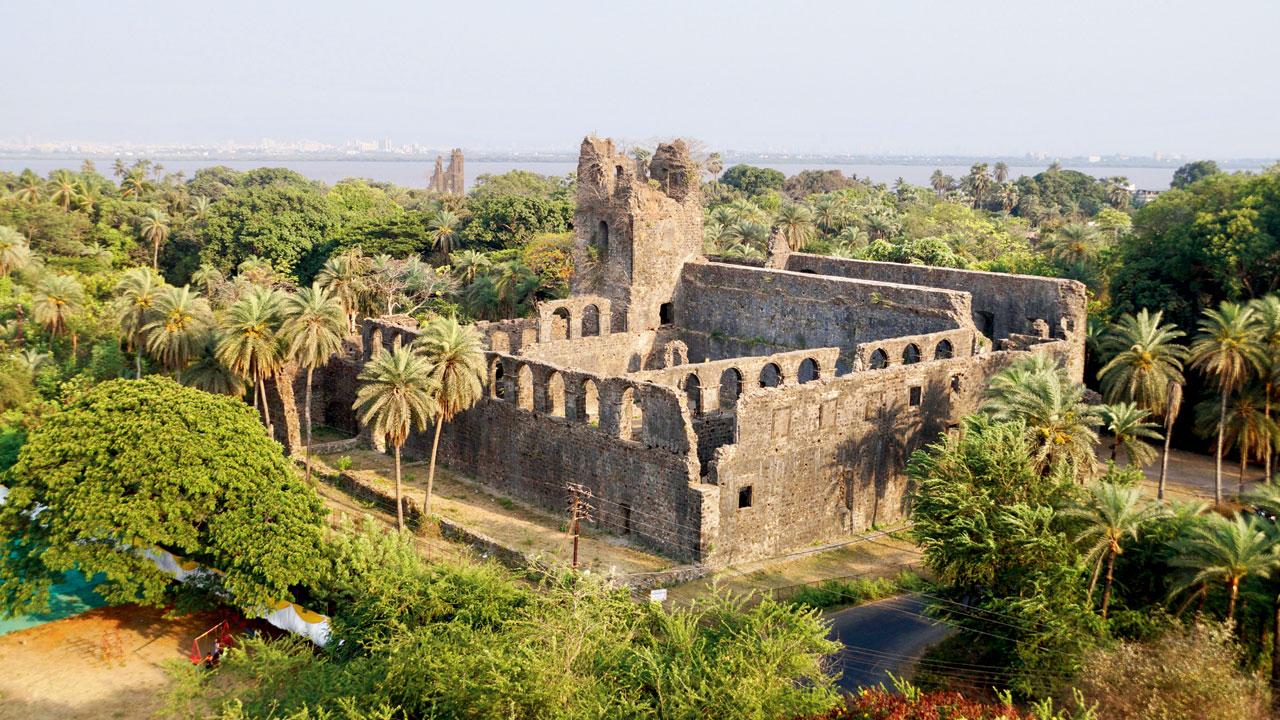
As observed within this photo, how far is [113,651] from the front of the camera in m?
28.3

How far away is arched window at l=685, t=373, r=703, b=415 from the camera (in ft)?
111

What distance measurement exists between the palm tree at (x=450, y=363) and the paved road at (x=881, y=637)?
1341 cm

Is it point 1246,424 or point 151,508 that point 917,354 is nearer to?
point 1246,424

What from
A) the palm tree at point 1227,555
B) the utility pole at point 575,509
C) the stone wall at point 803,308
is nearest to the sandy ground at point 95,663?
the utility pole at point 575,509

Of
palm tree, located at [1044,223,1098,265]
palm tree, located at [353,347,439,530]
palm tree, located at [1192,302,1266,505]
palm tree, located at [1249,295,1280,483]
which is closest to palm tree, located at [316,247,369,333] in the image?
palm tree, located at [353,347,439,530]

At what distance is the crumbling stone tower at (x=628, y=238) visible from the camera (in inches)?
1820

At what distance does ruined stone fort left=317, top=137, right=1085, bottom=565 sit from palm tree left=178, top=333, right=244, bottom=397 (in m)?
5.48

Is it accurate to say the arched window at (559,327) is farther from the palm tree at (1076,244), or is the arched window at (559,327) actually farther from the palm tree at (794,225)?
the palm tree at (1076,244)

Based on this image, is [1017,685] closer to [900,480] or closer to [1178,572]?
[1178,572]

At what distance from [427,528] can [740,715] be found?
17.0 metres

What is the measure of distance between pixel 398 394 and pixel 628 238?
1663 centimetres

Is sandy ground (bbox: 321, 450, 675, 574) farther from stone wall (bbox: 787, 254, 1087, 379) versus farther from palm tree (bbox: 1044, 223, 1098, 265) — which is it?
palm tree (bbox: 1044, 223, 1098, 265)

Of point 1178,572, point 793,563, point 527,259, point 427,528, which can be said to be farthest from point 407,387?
point 527,259

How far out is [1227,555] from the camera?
71.7 feet
